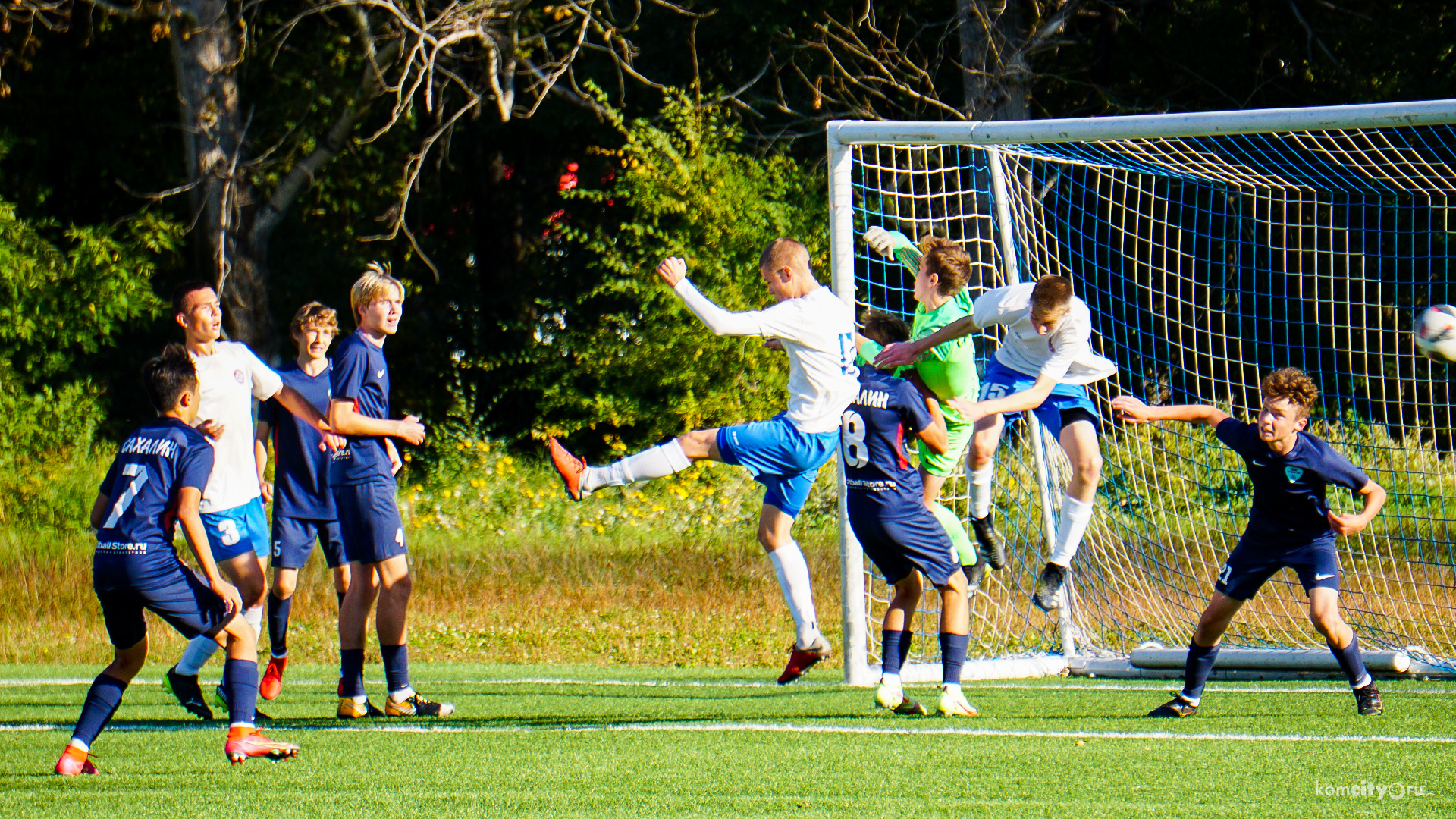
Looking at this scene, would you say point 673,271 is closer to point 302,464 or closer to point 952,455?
point 952,455

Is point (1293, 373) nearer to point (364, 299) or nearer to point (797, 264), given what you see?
point (797, 264)

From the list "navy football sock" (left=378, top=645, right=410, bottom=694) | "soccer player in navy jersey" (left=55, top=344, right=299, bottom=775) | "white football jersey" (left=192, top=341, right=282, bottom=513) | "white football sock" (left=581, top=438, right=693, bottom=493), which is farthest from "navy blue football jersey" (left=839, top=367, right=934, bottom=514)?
"white football jersey" (left=192, top=341, right=282, bottom=513)

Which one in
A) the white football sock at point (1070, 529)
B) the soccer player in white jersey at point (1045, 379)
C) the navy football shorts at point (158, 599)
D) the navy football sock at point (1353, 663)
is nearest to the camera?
the navy football shorts at point (158, 599)

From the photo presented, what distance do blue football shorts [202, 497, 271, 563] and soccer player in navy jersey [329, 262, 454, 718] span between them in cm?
48

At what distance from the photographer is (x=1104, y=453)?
33.2ft

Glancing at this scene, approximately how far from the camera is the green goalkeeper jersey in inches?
282

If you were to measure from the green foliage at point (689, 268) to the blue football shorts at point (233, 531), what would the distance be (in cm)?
900

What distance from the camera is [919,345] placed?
6605 millimetres

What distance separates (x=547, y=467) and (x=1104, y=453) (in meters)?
8.37

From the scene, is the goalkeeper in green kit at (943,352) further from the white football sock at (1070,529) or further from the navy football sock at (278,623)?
the navy football sock at (278,623)

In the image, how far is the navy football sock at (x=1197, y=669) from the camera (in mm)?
6215

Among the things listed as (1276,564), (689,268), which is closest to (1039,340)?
(1276,564)

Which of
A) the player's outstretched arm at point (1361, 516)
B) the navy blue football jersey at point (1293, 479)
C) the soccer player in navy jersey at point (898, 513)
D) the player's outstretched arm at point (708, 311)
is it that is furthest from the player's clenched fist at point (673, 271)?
the player's outstretched arm at point (1361, 516)

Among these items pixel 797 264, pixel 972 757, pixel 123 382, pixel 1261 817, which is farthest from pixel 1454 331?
pixel 123 382
